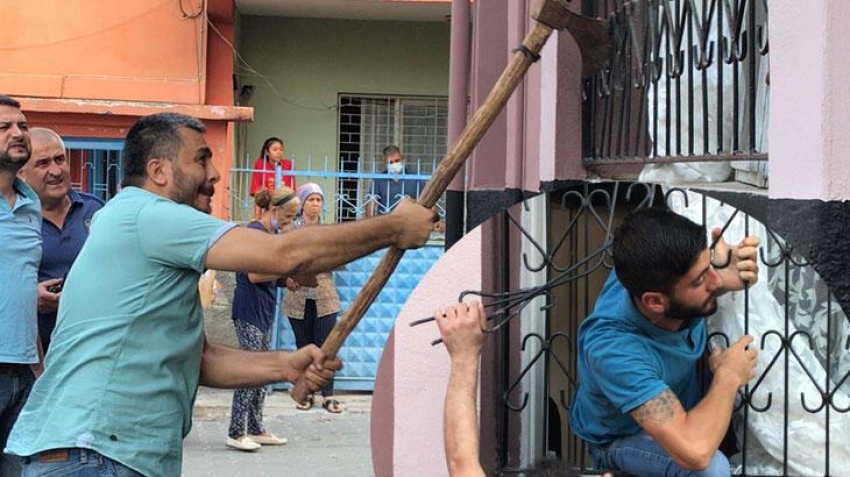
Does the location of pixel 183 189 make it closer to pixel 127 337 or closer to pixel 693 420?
pixel 127 337

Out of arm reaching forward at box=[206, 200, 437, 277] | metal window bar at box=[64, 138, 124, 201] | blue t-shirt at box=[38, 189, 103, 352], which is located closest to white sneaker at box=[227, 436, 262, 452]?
blue t-shirt at box=[38, 189, 103, 352]

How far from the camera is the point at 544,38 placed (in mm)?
3643

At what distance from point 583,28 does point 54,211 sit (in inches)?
105

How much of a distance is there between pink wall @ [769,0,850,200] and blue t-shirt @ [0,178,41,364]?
2867 millimetres

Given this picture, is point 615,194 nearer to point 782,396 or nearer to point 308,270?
point 782,396

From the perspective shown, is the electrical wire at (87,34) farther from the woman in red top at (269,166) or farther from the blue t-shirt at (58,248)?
the blue t-shirt at (58,248)

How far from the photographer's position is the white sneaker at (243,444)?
895cm

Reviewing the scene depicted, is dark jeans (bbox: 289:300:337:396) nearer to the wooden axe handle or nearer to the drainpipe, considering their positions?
the drainpipe

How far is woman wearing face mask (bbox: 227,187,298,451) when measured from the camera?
8727 mm

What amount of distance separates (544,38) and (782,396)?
4.10 ft

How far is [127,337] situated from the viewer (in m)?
3.62

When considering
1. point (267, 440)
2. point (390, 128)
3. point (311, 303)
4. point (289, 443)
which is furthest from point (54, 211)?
point (390, 128)

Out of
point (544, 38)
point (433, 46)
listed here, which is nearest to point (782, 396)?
point (544, 38)

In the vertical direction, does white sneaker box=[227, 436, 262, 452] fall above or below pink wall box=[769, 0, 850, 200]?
below
